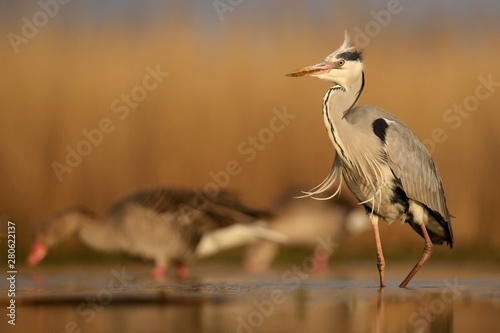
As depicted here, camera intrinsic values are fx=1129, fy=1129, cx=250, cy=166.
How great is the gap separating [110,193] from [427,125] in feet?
12.2

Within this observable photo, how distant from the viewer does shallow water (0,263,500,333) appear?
603cm

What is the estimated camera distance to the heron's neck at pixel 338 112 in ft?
26.4

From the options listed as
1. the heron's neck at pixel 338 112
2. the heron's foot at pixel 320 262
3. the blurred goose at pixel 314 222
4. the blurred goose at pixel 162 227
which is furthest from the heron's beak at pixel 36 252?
the heron's neck at pixel 338 112

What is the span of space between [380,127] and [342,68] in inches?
20.7

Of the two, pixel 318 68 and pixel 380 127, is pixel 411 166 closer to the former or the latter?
pixel 380 127

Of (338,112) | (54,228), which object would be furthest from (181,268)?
(338,112)

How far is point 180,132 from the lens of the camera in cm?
1306

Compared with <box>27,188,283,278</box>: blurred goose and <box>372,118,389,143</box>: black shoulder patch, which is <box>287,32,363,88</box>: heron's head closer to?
<box>372,118,389,143</box>: black shoulder patch

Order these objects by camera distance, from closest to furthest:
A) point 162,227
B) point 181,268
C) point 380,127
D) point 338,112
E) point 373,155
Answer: point 338,112 → point 373,155 → point 380,127 → point 162,227 → point 181,268

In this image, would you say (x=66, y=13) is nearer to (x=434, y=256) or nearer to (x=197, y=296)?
(x=434, y=256)

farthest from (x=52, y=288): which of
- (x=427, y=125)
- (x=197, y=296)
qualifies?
(x=427, y=125)

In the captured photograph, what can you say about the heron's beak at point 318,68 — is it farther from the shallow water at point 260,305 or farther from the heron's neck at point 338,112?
the shallow water at point 260,305

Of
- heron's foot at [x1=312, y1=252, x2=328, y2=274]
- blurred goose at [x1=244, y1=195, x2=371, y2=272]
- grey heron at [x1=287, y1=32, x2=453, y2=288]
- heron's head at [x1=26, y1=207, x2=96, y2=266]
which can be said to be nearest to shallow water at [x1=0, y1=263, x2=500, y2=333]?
grey heron at [x1=287, y1=32, x2=453, y2=288]

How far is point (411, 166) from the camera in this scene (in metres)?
8.35
